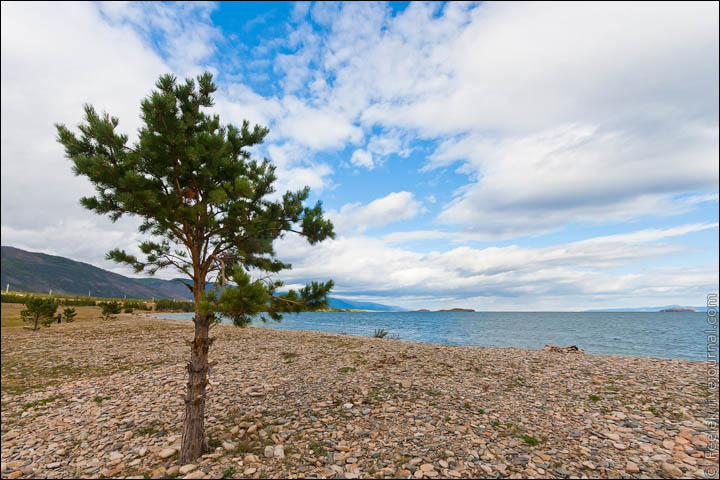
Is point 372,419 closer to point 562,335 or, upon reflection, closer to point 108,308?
point 562,335

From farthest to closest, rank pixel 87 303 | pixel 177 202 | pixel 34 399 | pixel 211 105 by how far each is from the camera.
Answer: pixel 87 303 → pixel 34 399 → pixel 211 105 → pixel 177 202

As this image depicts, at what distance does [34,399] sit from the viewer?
10.3 meters

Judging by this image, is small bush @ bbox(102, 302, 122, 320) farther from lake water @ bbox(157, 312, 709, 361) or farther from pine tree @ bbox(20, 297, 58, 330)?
lake water @ bbox(157, 312, 709, 361)

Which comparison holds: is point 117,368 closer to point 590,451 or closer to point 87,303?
point 590,451

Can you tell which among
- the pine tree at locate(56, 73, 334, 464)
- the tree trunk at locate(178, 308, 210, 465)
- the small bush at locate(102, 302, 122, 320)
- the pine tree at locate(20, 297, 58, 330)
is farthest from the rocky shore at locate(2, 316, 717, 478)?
the small bush at locate(102, 302, 122, 320)

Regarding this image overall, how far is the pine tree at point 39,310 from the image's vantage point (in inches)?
993

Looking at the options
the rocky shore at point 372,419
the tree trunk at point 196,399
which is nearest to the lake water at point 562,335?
the tree trunk at point 196,399

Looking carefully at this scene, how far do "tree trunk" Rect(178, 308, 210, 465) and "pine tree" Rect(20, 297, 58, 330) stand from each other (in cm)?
3041

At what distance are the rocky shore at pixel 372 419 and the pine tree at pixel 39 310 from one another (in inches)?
567

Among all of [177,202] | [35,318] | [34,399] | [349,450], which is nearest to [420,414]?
[349,450]

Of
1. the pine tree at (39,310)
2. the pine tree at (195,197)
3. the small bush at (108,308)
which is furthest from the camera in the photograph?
the small bush at (108,308)

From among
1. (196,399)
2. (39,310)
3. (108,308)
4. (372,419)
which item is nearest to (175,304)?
(108,308)

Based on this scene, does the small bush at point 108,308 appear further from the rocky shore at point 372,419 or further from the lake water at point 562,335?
the rocky shore at point 372,419

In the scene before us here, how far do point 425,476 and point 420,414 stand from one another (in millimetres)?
2801
